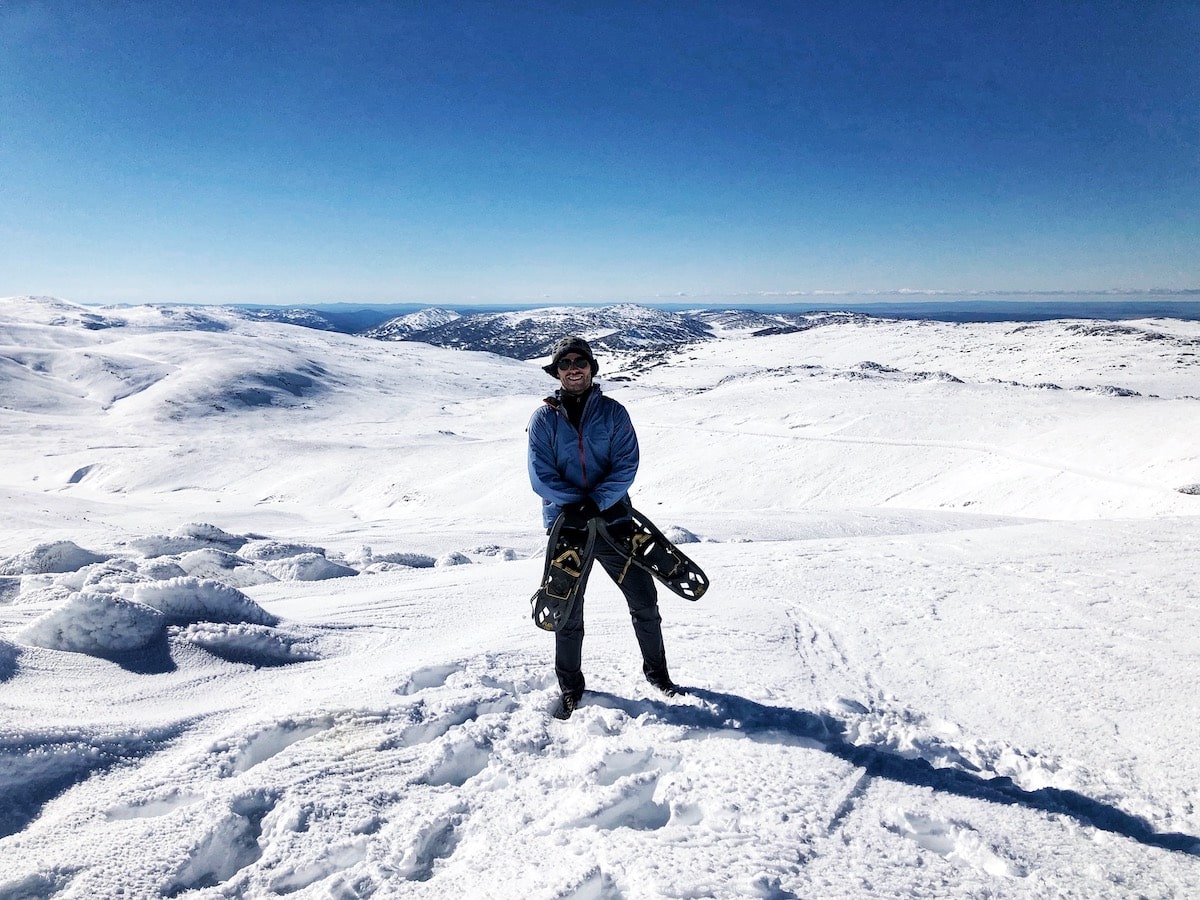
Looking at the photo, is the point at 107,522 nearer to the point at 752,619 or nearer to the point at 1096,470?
the point at 752,619

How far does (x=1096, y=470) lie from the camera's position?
1648 cm

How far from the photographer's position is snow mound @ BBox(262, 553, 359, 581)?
375 inches

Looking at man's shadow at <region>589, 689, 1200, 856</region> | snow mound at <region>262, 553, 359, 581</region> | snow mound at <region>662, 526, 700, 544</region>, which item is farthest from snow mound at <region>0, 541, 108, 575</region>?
snow mound at <region>662, 526, 700, 544</region>

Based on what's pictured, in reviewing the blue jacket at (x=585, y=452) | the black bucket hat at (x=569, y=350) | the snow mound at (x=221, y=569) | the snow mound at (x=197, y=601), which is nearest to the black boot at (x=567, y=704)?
the blue jacket at (x=585, y=452)

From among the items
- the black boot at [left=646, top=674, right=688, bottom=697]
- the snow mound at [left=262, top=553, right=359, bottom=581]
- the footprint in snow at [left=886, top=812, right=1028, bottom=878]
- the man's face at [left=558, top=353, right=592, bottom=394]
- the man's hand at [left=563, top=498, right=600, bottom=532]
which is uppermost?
the man's face at [left=558, top=353, right=592, bottom=394]

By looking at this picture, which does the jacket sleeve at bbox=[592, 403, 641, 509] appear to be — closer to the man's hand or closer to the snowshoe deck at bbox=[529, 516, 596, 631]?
the man's hand

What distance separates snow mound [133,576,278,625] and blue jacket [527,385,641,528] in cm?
325

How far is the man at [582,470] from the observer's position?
4227 mm

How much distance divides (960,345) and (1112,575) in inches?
3936

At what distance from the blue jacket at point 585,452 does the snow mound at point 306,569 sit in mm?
6838

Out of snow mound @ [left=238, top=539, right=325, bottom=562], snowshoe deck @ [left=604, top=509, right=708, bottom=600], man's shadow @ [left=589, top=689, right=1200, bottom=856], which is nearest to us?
man's shadow @ [left=589, top=689, right=1200, bottom=856]

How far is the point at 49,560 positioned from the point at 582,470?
10076mm

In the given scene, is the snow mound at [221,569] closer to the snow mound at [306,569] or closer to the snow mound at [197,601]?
the snow mound at [306,569]

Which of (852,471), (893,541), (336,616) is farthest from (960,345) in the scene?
(336,616)
